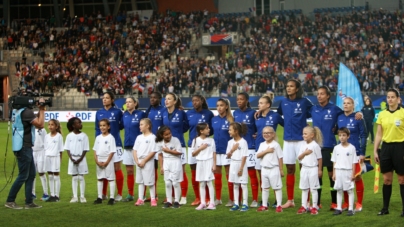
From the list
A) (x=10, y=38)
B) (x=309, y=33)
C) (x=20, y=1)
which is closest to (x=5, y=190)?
(x=309, y=33)

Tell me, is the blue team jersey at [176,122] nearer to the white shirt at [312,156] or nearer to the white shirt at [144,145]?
the white shirt at [144,145]

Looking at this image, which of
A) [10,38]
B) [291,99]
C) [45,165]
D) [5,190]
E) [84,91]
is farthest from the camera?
[10,38]

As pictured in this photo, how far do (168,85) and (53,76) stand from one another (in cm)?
822

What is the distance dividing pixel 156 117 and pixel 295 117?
2634 mm

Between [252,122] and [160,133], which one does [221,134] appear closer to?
[252,122]

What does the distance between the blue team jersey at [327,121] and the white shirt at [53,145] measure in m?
4.80

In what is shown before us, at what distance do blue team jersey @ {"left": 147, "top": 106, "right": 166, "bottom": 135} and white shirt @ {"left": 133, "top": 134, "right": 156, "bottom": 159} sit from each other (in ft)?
1.98

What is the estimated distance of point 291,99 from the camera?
1157 cm

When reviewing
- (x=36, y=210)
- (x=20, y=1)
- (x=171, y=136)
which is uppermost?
(x=20, y=1)

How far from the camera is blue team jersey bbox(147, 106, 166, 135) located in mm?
12508

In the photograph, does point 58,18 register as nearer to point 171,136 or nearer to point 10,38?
point 10,38

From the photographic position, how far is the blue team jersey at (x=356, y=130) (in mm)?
10977

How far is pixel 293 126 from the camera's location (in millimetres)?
11414

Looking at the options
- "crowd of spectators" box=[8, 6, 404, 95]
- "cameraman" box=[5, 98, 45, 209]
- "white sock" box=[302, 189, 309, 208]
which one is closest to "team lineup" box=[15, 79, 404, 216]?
"white sock" box=[302, 189, 309, 208]
